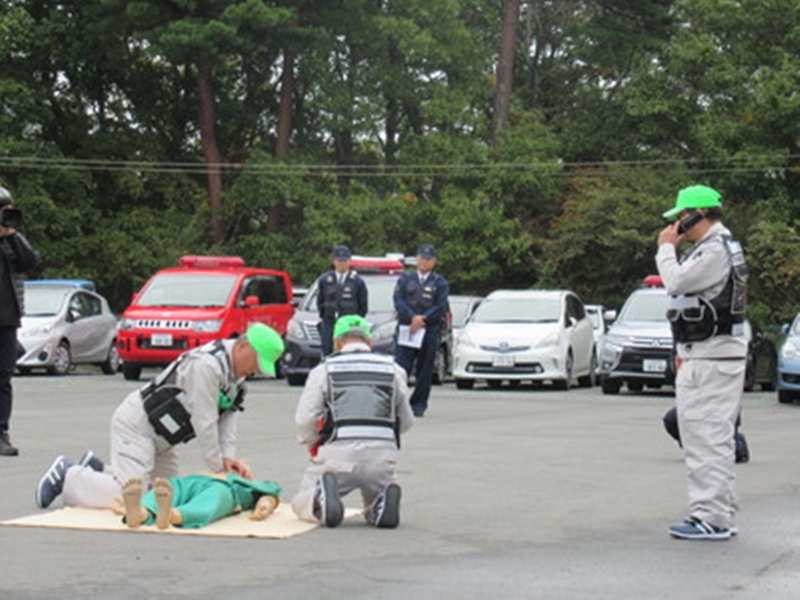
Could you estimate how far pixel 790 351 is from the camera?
2452 cm

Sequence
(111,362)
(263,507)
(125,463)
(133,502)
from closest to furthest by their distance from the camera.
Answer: (133,502), (263,507), (125,463), (111,362)

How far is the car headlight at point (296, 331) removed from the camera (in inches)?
1110

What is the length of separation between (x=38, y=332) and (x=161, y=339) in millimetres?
→ 3080

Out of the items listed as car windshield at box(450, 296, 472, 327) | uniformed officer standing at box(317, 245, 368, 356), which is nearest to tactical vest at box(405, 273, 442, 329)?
uniformed officer standing at box(317, 245, 368, 356)

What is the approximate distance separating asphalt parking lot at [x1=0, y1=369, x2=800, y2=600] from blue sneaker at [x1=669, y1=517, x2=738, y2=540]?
76mm

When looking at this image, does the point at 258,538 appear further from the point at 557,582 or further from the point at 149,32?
the point at 149,32

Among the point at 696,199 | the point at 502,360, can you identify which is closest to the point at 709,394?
the point at 696,199

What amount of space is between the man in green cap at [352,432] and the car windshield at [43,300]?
69.6 ft

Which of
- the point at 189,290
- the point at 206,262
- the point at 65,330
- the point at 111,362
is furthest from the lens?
the point at 206,262

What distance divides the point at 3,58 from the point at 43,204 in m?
4.23

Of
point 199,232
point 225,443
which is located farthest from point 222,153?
point 225,443

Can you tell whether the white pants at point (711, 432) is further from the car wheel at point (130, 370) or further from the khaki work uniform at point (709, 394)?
the car wheel at point (130, 370)

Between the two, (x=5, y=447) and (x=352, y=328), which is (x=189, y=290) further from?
(x=352, y=328)

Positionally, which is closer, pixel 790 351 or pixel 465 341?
pixel 790 351
